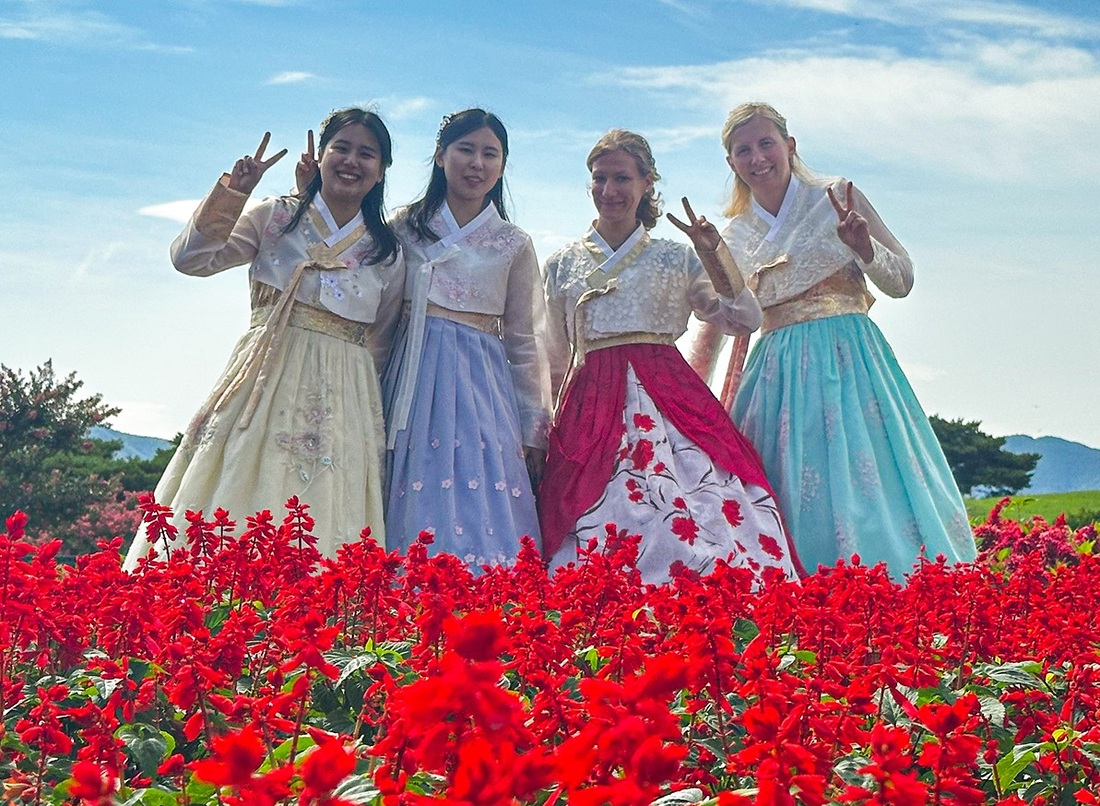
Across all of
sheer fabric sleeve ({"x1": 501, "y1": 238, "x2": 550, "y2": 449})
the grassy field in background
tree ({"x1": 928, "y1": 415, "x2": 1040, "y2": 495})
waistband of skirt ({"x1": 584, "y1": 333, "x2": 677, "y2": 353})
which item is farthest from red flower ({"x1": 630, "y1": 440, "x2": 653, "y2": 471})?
tree ({"x1": 928, "y1": 415, "x2": 1040, "y2": 495})

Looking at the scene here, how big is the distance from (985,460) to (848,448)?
18.7 m

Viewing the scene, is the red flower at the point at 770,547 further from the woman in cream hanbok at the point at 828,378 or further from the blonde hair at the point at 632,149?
the blonde hair at the point at 632,149

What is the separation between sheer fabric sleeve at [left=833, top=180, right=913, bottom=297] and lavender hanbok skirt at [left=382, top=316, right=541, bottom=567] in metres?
1.91

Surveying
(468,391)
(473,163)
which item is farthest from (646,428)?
(473,163)

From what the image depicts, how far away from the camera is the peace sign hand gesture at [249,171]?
533 centimetres

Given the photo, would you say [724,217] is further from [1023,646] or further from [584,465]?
[1023,646]

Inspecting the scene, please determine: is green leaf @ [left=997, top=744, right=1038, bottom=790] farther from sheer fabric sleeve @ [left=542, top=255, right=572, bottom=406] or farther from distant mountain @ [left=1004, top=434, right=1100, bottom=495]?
distant mountain @ [left=1004, top=434, right=1100, bottom=495]

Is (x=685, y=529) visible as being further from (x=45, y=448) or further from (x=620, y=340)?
(x=45, y=448)

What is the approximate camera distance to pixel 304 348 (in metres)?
5.46

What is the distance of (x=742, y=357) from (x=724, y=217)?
813 millimetres

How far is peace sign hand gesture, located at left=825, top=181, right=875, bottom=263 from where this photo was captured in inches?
228

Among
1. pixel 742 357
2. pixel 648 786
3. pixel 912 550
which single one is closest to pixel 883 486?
pixel 912 550

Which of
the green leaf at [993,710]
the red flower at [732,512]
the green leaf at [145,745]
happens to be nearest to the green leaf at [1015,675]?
the green leaf at [993,710]

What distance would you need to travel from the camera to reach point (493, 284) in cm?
580
